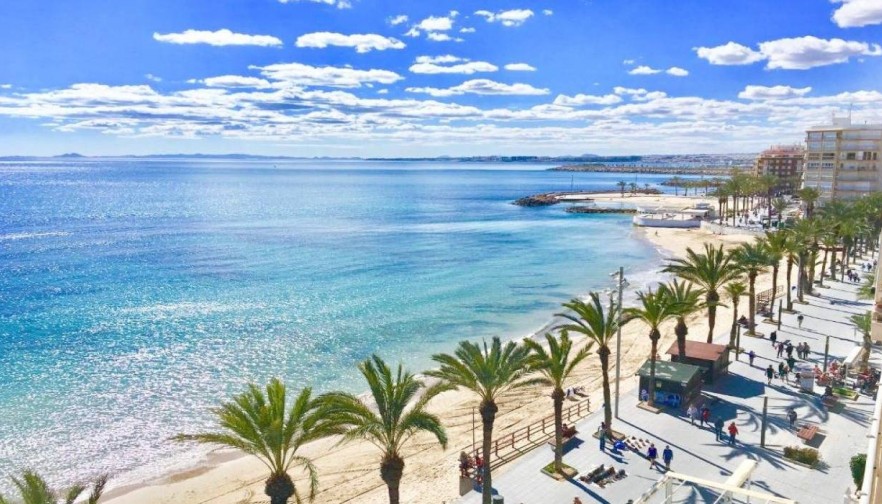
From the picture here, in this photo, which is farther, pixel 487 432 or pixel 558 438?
pixel 558 438

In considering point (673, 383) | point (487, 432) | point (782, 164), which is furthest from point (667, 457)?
point (782, 164)

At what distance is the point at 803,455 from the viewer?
20750 mm

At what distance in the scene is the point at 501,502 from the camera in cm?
1661

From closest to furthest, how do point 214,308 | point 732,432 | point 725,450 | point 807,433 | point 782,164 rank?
1. point 725,450
2. point 732,432
3. point 807,433
4. point 214,308
5. point 782,164

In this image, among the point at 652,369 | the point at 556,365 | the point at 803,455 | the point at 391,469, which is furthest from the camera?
the point at 652,369

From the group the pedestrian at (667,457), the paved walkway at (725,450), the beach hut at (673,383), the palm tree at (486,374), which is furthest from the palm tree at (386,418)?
the beach hut at (673,383)

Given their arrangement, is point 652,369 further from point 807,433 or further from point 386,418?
point 386,418

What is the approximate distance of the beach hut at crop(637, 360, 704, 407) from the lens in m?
25.6

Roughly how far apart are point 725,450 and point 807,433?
3.47m

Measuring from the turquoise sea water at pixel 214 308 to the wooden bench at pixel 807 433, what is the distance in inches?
794

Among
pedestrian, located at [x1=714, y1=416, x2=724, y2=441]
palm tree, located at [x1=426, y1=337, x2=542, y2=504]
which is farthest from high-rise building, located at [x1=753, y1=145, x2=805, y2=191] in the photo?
palm tree, located at [x1=426, y1=337, x2=542, y2=504]

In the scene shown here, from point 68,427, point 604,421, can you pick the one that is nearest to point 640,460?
point 604,421

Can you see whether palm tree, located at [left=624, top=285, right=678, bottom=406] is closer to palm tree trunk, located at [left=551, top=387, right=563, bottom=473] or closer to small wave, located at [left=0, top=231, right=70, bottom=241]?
palm tree trunk, located at [left=551, top=387, right=563, bottom=473]

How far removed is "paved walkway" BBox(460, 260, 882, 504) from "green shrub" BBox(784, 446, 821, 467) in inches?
9.2
